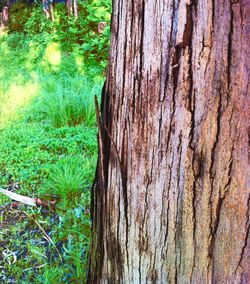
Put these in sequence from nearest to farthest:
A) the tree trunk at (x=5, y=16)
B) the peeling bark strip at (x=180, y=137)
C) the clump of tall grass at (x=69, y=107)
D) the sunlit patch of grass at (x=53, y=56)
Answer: the peeling bark strip at (x=180, y=137) < the clump of tall grass at (x=69, y=107) < the sunlit patch of grass at (x=53, y=56) < the tree trunk at (x=5, y=16)

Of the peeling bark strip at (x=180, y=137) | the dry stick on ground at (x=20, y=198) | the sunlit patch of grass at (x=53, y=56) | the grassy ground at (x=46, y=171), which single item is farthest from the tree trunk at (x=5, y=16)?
the peeling bark strip at (x=180, y=137)

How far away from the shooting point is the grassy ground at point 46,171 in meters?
2.40

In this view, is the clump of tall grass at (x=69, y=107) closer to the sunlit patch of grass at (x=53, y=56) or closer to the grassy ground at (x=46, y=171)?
the grassy ground at (x=46, y=171)

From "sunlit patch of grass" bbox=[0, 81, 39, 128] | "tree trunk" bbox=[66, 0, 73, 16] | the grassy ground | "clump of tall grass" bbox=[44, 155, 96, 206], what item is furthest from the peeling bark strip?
"tree trunk" bbox=[66, 0, 73, 16]

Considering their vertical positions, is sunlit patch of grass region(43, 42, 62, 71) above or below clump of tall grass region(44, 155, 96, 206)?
above

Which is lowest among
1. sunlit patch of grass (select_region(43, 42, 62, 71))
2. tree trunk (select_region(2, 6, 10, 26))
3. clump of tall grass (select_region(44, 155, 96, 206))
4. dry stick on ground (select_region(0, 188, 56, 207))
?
dry stick on ground (select_region(0, 188, 56, 207))

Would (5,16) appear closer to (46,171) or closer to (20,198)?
(46,171)

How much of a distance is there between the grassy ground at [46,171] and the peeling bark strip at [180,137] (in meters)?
1.17

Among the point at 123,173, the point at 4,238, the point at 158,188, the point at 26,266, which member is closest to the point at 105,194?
the point at 123,173

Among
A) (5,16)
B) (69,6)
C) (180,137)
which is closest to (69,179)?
(180,137)

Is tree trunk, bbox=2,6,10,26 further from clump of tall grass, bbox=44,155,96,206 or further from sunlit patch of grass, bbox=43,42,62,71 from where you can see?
clump of tall grass, bbox=44,155,96,206

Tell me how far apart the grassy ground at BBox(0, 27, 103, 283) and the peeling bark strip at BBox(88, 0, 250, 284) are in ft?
3.83

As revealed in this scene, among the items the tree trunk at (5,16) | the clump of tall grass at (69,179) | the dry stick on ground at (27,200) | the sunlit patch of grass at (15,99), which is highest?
the tree trunk at (5,16)

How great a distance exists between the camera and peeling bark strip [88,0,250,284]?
0.90m
